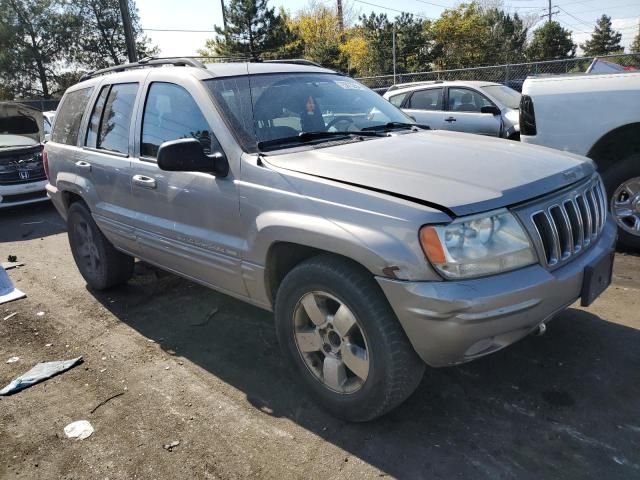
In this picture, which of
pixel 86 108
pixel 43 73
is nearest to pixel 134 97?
pixel 86 108

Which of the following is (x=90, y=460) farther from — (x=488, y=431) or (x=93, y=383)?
(x=488, y=431)

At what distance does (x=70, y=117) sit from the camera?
16.3 feet

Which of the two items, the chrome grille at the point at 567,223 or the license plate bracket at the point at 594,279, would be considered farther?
the license plate bracket at the point at 594,279

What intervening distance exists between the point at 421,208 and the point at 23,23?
45.5 meters

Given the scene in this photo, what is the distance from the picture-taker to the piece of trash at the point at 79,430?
2.92 meters

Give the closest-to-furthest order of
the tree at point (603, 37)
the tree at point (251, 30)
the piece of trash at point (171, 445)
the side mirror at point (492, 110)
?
the piece of trash at point (171, 445), the side mirror at point (492, 110), the tree at point (251, 30), the tree at point (603, 37)

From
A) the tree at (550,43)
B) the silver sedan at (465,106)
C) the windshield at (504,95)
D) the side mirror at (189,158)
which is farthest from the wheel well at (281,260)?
the tree at (550,43)

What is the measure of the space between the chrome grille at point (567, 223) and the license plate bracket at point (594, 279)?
0.37 feet

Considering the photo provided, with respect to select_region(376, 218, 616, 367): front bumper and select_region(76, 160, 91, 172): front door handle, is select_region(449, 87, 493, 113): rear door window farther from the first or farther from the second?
select_region(376, 218, 616, 367): front bumper

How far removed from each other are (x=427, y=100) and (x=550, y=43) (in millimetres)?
40942

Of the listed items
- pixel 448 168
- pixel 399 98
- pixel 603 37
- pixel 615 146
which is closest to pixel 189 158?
pixel 448 168

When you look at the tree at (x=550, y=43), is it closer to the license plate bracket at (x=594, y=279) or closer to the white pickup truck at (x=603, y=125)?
the white pickup truck at (x=603, y=125)

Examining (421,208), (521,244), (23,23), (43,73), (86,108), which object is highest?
(23,23)

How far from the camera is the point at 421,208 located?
91.1 inches
